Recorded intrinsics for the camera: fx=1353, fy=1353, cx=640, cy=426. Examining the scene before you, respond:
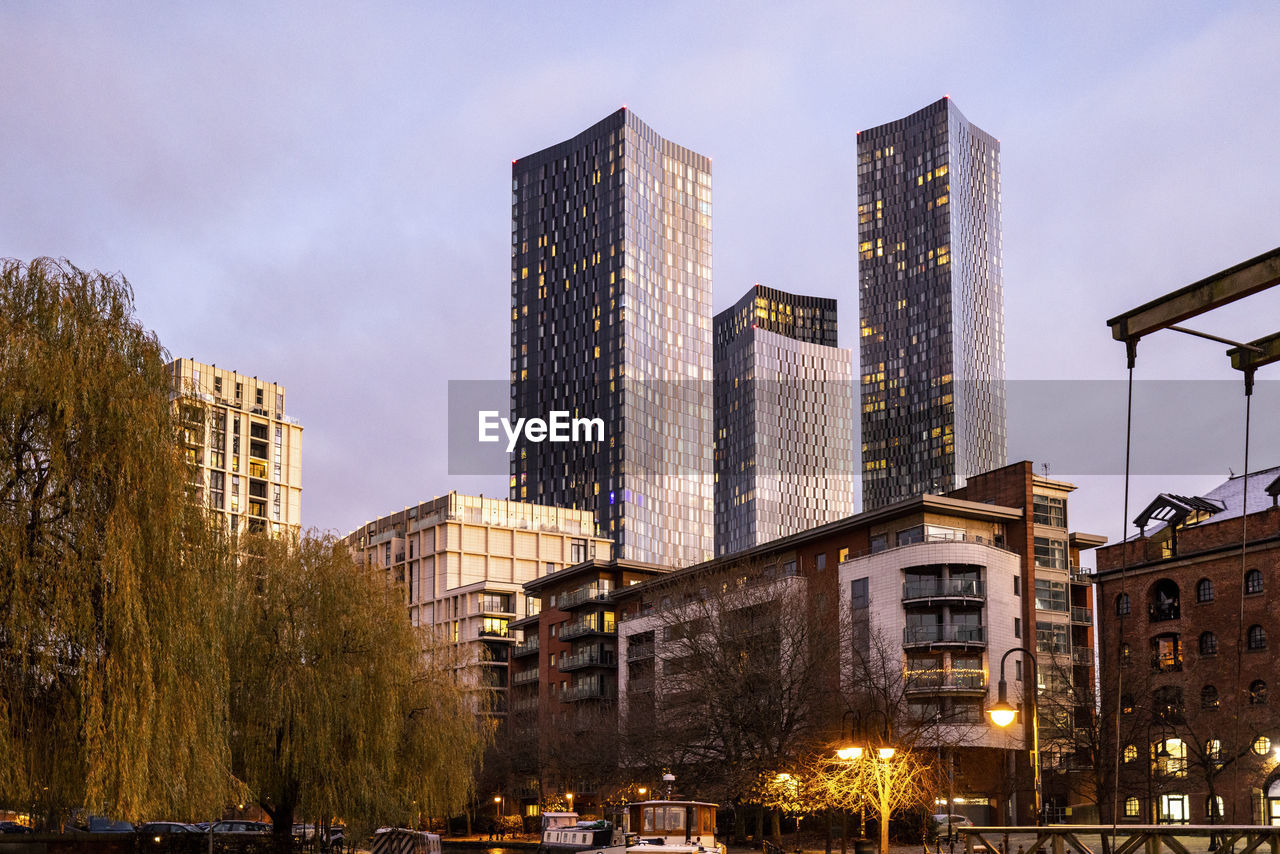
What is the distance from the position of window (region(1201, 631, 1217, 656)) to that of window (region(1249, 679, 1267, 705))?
3442mm

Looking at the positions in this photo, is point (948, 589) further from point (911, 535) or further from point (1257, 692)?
point (1257, 692)

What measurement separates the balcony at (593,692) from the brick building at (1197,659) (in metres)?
40.7

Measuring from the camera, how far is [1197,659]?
78875 millimetres

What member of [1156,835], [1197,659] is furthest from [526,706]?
[1156,835]

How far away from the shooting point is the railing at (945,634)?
255 feet

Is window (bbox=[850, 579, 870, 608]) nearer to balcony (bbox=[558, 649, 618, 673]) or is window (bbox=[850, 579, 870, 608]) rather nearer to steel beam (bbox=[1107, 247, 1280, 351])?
balcony (bbox=[558, 649, 618, 673])

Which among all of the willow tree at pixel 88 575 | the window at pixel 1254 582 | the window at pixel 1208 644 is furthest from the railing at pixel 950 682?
the willow tree at pixel 88 575

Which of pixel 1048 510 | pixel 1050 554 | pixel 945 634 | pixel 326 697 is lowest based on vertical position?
pixel 326 697

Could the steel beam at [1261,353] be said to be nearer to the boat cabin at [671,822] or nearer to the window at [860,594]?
the boat cabin at [671,822]

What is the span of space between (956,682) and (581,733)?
27628mm

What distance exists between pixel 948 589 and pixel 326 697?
4704 centimetres

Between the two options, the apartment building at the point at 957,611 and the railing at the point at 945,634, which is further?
the railing at the point at 945,634

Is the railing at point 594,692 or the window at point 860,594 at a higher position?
the window at point 860,594

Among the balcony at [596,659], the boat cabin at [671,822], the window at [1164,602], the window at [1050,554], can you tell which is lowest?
the boat cabin at [671,822]
